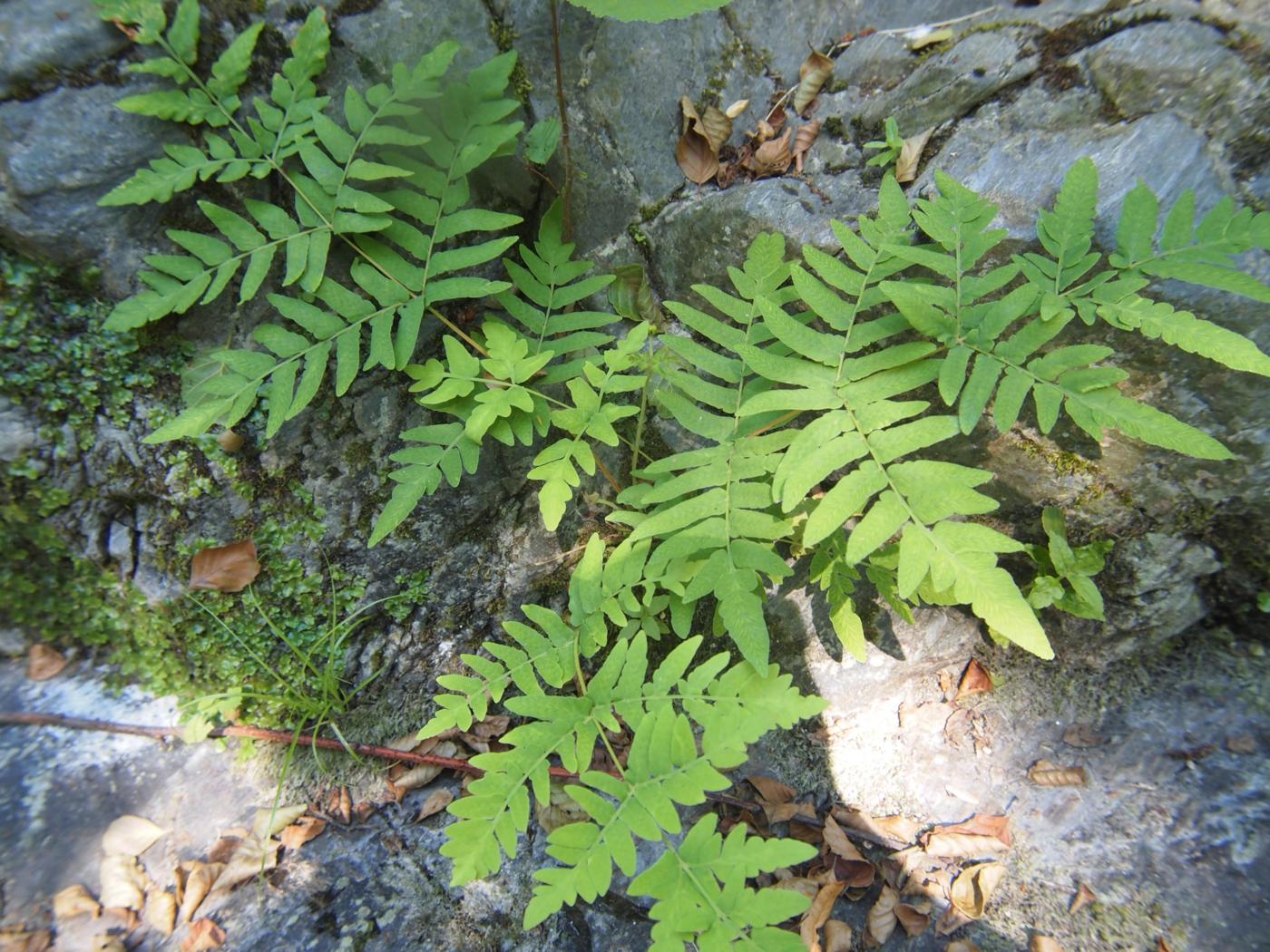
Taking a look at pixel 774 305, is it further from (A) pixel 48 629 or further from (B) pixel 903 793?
(A) pixel 48 629

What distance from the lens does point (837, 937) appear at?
236 cm

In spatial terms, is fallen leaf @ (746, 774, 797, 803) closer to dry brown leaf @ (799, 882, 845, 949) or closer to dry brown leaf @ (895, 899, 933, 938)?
dry brown leaf @ (799, 882, 845, 949)

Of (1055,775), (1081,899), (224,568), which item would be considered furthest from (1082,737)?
(224,568)

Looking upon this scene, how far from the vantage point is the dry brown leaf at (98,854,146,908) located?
2.41 metres

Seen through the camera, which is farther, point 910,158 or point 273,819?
point 273,819

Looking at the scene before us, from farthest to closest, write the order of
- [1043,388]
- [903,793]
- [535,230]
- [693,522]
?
[535,230] → [903,793] → [693,522] → [1043,388]

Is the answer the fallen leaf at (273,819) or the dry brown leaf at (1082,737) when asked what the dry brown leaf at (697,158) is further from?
the fallen leaf at (273,819)

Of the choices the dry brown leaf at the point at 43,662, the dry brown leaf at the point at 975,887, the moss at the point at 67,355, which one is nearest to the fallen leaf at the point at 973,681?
the dry brown leaf at the point at 975,887

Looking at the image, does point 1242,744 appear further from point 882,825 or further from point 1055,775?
point 882,825

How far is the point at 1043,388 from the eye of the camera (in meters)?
1.95

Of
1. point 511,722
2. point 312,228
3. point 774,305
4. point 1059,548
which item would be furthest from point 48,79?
point 1059,548

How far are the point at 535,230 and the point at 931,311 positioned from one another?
152cm

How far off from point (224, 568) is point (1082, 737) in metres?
3.17

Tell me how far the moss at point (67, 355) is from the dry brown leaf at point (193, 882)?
151cm
